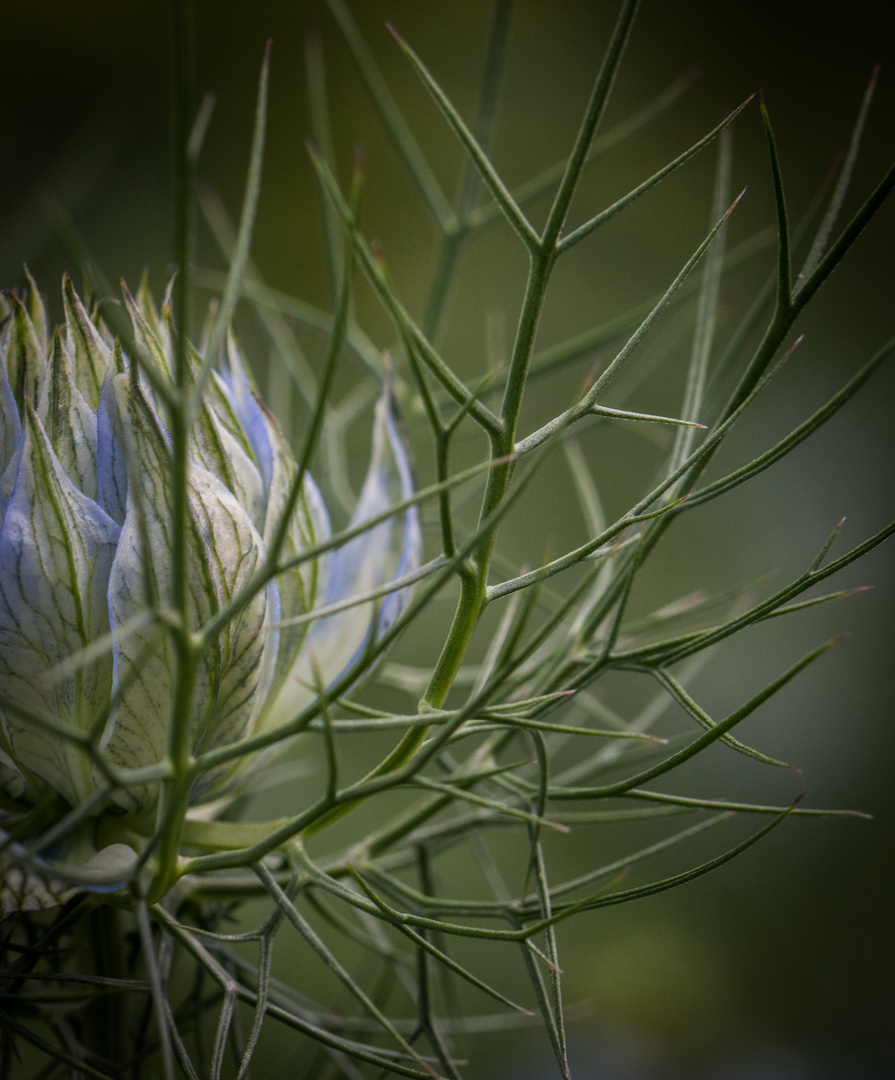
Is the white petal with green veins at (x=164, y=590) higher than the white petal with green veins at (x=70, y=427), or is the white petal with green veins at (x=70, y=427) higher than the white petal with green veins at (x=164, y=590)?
the white petal with green veins at (x=70, y=427)

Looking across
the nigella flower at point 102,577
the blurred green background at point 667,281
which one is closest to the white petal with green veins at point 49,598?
the nigella flower at point 102,577

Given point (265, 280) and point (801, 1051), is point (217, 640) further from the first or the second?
point (265, 280)

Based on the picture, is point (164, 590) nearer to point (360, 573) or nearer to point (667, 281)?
point (360, 573)

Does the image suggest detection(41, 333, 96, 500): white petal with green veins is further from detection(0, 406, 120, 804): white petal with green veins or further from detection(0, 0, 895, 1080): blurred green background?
detection(0, 0, 895, 1080): blurred green background

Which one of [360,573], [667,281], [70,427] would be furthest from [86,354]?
[667,281]

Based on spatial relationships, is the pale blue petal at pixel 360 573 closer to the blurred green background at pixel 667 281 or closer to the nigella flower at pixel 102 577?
the nigella flower at pixel 102 577

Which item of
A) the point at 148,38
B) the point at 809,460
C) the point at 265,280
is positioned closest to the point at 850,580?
the point at 809,460
